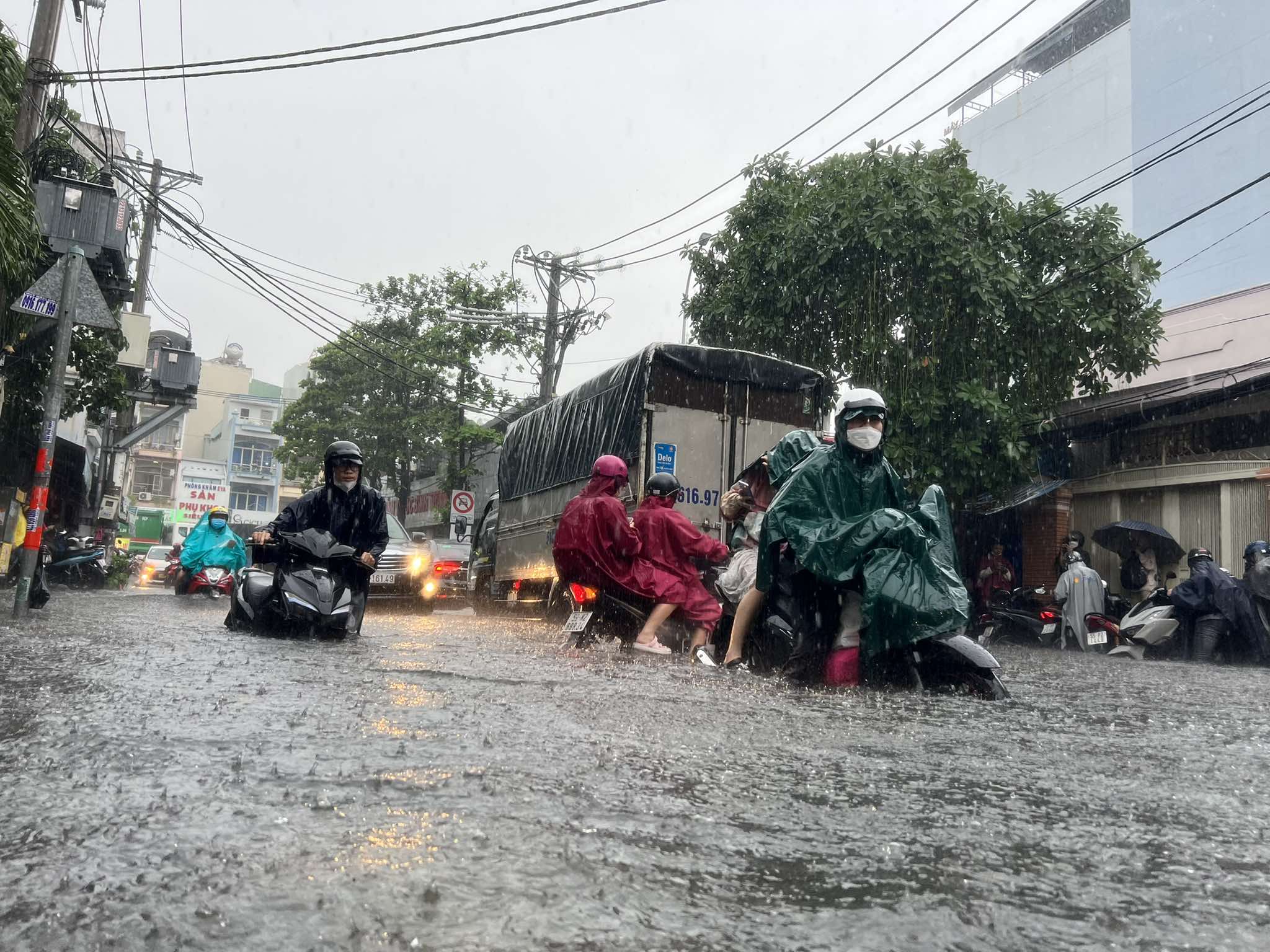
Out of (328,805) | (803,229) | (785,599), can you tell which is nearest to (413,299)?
(803,229)

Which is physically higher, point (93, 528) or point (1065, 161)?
point (1065, 161)

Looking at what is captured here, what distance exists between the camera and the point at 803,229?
17.2 m

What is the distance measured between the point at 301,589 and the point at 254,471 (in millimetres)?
68778

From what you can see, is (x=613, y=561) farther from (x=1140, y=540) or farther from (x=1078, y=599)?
(x=1140, y=540)

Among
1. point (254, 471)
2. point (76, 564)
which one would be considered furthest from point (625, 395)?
point (254, 471)

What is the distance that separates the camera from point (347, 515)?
8.41m

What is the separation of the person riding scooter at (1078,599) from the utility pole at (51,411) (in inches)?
422

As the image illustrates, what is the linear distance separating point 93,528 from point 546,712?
2621cm

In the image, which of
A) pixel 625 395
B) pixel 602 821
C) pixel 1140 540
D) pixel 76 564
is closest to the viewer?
pixel 602 821

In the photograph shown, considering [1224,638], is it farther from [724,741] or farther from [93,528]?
[93,528]

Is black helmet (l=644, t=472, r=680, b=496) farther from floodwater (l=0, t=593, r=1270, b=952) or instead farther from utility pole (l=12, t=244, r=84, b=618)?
utility pole (l=12, t=244, r=84, b=618)

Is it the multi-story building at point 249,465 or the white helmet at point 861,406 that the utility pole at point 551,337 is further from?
the multi-story building at point 249,465

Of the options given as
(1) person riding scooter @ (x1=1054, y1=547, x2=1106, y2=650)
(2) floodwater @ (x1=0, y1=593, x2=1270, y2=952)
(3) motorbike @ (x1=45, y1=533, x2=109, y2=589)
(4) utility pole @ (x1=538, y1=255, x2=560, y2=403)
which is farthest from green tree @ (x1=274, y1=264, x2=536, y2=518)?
(2) floodwater @ (x1=0, y1=593, x2=1270, y2=952)

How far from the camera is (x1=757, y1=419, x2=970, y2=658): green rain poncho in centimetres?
559
